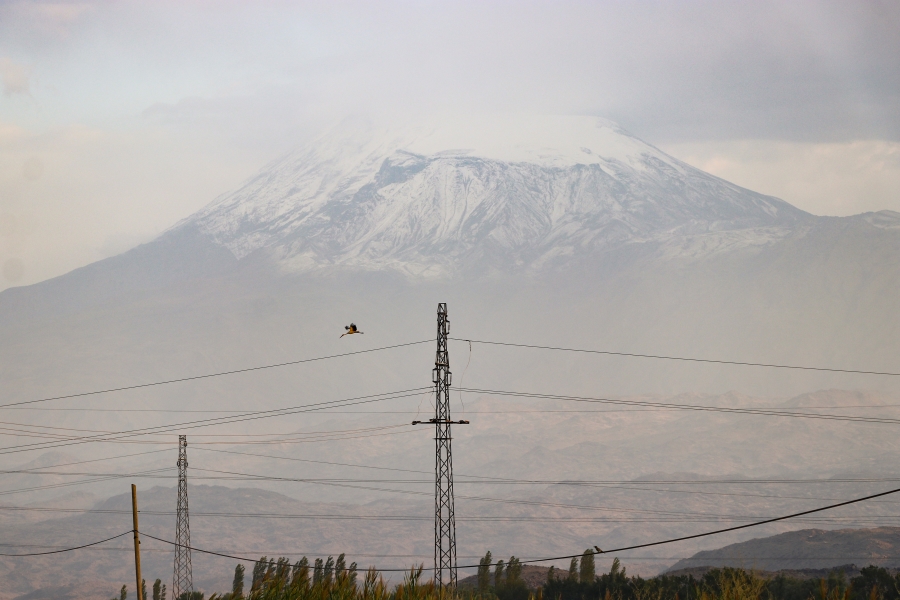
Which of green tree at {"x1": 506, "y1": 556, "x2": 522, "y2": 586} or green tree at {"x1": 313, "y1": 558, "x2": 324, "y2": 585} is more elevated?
green tree at {"x1": 313, "y1": 558, "x2": 324, "y2": 585}

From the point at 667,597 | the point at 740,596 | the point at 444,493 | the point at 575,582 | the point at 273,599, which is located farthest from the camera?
the point at 575,582

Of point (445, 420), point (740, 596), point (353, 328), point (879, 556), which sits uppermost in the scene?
point (353, 328)

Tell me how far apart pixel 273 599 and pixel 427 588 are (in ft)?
15.4

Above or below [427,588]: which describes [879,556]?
below

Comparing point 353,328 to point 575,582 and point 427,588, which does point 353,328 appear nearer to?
point 427,588

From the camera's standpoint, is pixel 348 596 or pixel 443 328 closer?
pixel 348 596

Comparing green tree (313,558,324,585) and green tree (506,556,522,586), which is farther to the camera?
green tree (506,556,522,586)

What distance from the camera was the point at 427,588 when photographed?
30.6m

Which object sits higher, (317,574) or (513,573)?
(317,574)

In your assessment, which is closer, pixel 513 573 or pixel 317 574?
pixel 317 574

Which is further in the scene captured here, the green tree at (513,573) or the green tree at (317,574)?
the green tree at (513,573)

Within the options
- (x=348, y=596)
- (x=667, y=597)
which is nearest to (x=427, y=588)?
(x=348, y=596)

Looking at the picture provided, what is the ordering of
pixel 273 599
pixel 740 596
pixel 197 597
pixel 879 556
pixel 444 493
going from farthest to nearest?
pixel 879 556 → pixel 197 597 → pixel 444 493 → pixel 740 596 → pixel 273 599

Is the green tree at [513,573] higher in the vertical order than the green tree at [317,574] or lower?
lower
